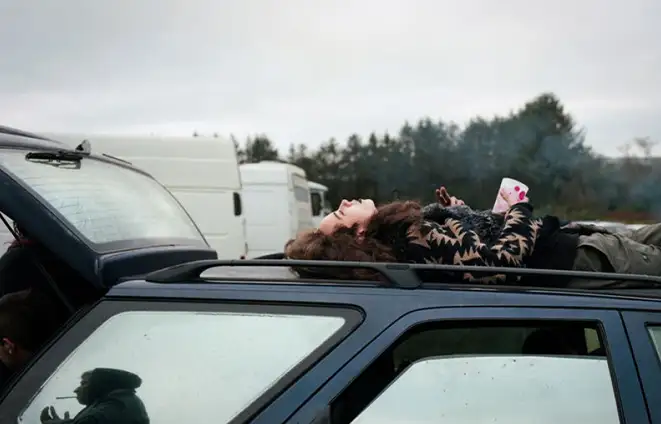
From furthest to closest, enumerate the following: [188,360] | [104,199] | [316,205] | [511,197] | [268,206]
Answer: [316,205], [268,206], [104,199], [511,197], [188,360]

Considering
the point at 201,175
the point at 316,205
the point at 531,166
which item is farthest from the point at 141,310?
the point at 316,205

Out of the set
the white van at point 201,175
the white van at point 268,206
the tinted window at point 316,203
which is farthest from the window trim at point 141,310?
the tinted window at point 316,203

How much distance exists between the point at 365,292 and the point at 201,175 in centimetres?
890

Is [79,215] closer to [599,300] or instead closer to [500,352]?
[500,352]

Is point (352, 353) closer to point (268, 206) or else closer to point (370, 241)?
point (370, 241)

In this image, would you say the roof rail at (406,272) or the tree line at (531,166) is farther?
the tree line at (531,166)

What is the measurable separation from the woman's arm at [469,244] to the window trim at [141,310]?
0.50 m

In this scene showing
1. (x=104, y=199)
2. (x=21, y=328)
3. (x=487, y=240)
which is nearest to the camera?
(x=487, y=240)

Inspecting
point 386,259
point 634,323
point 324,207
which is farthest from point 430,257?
point 324,207

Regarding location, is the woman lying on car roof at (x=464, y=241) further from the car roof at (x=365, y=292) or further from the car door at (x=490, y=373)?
the car door at (x=490, y=373)

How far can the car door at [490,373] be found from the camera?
61.9 inches

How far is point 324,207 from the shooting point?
18125 millimetres

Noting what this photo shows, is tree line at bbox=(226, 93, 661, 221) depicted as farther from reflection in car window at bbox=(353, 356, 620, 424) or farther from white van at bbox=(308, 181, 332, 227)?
reflection in car window at bbox=(353, 356, 620, 424)

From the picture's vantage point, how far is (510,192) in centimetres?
260
